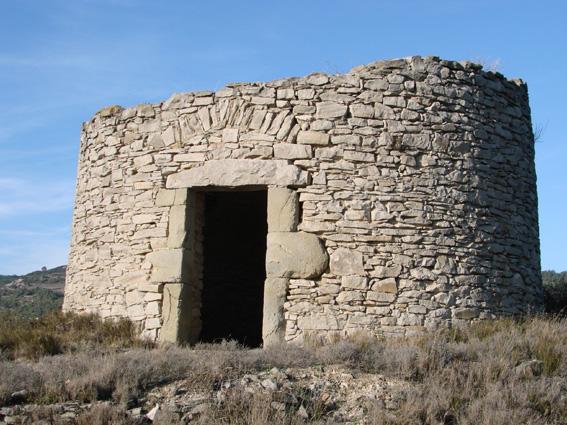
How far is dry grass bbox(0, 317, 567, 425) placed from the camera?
609 cm

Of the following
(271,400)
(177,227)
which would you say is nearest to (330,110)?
(177,227)

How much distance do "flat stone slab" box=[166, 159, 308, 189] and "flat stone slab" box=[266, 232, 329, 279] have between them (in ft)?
2.21

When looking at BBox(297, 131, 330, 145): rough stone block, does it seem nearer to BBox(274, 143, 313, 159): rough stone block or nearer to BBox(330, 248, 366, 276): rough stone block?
BBox(274, 143, 313, 159): rough stone block

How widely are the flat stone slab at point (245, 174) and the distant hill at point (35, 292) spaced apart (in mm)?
10415

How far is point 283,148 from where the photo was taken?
8.94 metres

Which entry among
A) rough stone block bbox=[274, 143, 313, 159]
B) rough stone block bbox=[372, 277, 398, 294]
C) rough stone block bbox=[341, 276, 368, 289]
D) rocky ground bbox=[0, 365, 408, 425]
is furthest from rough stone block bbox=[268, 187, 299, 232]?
rocky ground bbox=[0, 365, 408, 425]

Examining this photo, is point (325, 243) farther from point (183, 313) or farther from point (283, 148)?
point (183, 313)

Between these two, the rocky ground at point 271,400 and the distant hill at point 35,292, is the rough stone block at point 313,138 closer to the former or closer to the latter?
the rocky ground at point 271,400

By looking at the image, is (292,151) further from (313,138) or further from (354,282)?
(354,282)

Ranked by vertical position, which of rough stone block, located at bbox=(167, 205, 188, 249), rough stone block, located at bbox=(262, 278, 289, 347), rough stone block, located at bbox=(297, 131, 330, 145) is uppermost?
rough stone block, located at bbox=(297, 131, 330, 145)

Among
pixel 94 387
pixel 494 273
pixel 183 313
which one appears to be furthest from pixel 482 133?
pixel 94 387

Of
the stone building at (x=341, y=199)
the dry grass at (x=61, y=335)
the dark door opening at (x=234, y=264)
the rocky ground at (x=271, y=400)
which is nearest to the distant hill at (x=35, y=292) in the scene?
the dark door opening at (x=234, y=264)

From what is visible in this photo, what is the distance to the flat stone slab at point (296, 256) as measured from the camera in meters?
8.60

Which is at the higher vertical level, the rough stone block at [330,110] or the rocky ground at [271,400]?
the rough stone block at [330,110]
